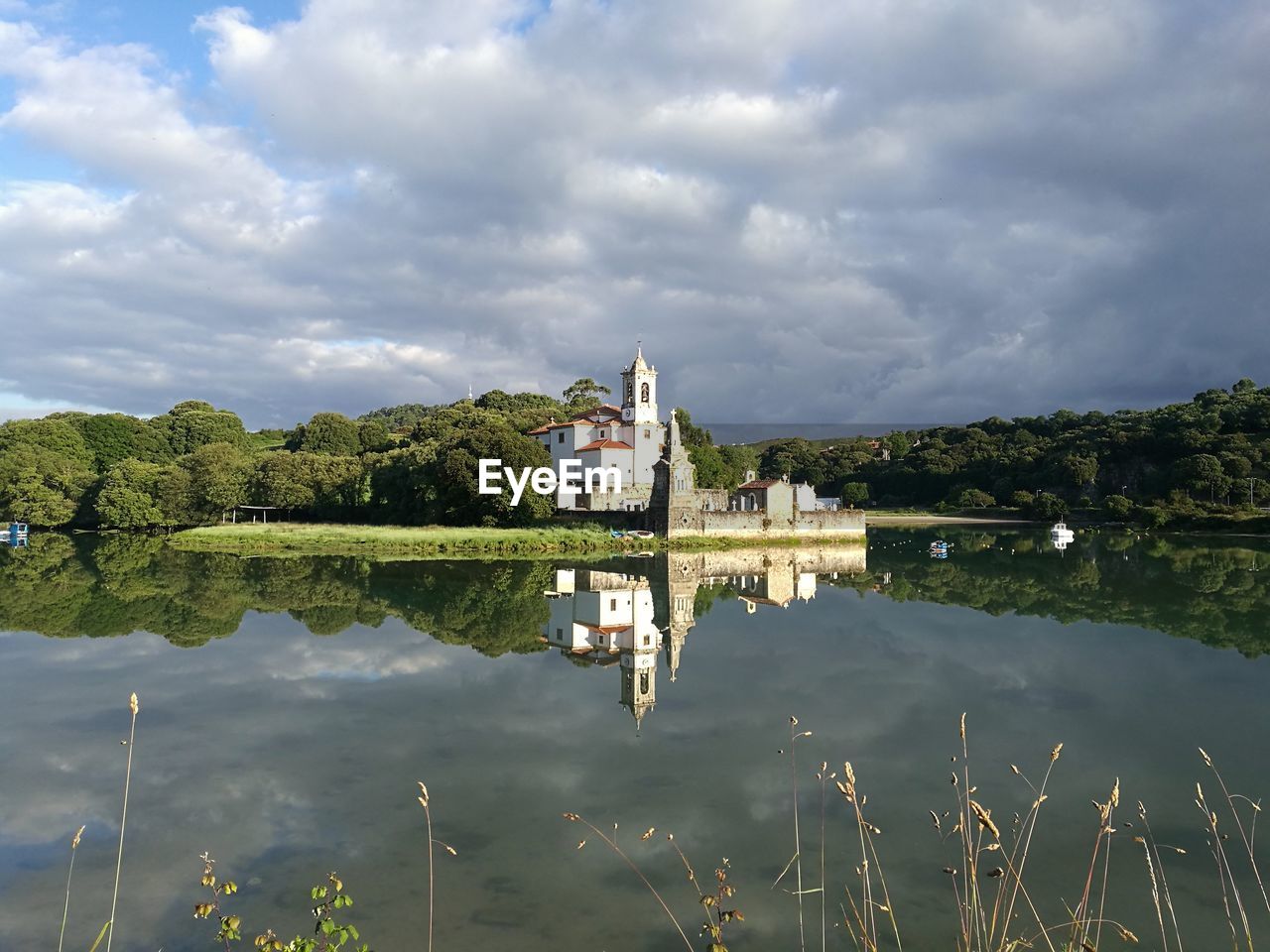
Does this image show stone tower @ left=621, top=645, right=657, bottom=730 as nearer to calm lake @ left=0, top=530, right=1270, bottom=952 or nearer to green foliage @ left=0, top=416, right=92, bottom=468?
calm lake @ left=0, top=530, right=1270, bottom=952

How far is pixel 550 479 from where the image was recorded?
56938 mm

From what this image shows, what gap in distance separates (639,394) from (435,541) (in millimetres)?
28751

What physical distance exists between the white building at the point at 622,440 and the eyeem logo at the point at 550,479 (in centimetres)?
54

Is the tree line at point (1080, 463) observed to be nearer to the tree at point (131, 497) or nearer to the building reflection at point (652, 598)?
the building reflection at point (652, 598)

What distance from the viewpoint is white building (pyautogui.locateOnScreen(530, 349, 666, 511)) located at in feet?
216

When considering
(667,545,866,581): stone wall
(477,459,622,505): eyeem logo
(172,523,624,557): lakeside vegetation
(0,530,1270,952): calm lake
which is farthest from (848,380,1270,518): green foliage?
(0,530,1270,952): calm lake

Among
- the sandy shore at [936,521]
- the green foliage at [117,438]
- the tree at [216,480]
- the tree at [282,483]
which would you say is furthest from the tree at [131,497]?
the sandy shore at [936,521]

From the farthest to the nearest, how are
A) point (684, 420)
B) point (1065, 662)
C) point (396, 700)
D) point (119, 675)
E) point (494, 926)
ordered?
point (684, 420)
point (1065, 662)
point (119, 675)
point (396, 700)
point (494, 926)

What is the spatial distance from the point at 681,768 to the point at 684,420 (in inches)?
2651

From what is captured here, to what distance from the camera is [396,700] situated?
615 inches

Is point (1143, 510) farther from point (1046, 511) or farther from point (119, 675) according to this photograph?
point (119, 675)

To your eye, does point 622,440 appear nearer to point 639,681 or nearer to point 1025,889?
point 639,681

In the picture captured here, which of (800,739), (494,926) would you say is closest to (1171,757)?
(800,739)

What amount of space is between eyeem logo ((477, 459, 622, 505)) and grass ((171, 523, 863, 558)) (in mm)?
2735
